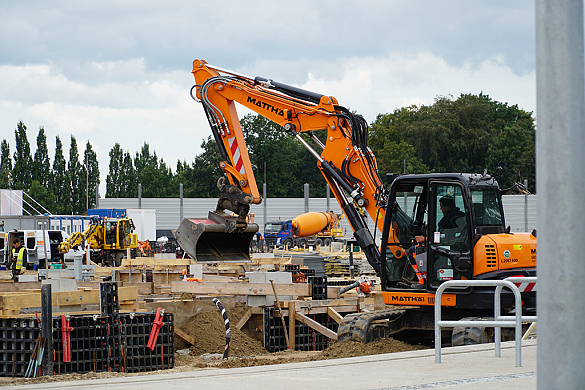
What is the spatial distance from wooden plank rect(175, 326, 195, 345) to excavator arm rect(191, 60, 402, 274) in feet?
7.84

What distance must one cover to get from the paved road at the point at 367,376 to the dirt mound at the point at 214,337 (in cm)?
517

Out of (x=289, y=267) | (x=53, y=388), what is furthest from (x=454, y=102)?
(x=53, y=388)

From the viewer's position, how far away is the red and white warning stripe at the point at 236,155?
542 inches

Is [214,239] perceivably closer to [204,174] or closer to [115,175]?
[204,174]

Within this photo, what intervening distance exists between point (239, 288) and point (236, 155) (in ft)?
9.28

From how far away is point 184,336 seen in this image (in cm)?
1362

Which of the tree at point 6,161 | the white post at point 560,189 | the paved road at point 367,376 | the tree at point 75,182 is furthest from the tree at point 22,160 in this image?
the white post at point 560,189

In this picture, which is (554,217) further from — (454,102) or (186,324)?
(454,102)

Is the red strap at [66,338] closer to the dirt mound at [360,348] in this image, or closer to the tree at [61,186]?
the dirt mound at [360,348]

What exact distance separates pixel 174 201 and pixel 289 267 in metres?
43.3

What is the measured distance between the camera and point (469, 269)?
10859mm

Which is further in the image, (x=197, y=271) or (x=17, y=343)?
(x=197, y=271)

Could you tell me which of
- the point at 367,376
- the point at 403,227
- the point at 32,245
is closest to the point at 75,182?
the point at 32,245

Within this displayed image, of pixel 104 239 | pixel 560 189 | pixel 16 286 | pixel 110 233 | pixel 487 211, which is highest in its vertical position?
pixel 560 189
